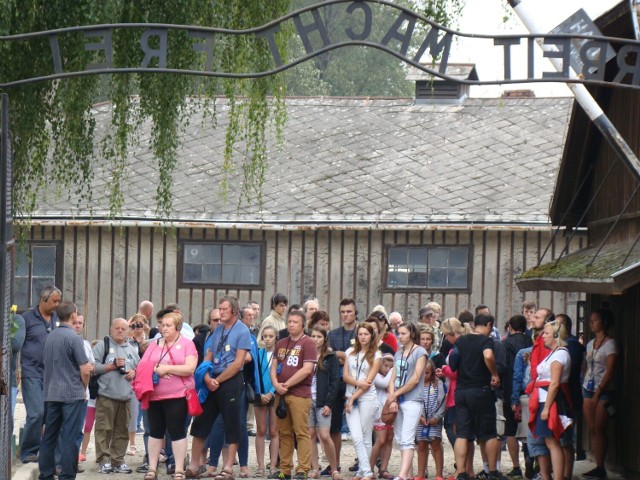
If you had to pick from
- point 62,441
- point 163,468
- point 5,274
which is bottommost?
point 163,468

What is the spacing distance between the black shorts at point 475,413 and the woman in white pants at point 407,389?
0.46 metres

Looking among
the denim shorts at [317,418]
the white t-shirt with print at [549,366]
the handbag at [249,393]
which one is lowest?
the denim shorts at [317,418]

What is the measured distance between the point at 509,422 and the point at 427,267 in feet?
26.4

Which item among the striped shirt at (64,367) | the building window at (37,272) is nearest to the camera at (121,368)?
the striped shirt at (64,367)

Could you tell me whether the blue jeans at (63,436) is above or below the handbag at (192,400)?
below

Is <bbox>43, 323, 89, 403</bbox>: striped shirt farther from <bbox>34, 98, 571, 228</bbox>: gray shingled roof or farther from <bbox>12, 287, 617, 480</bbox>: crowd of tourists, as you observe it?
<bbox>34, 98, 571, 228</bbox>: gray shingled roof

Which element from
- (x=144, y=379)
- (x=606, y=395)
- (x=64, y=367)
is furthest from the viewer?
(x=606, y=395)

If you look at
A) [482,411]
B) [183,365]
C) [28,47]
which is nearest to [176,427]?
[183,365]

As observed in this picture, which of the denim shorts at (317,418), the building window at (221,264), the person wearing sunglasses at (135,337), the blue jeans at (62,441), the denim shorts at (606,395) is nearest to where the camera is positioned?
the blue jeans at (62,441)

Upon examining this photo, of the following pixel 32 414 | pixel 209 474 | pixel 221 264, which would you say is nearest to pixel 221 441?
pixel 209 474

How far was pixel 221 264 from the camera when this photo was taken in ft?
76.0

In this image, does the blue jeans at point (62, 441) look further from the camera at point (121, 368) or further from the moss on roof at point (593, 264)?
the moss on roof at point (593, 264)

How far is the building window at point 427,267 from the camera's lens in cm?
2259

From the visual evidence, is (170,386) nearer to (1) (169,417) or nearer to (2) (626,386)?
(1) (169,417)
